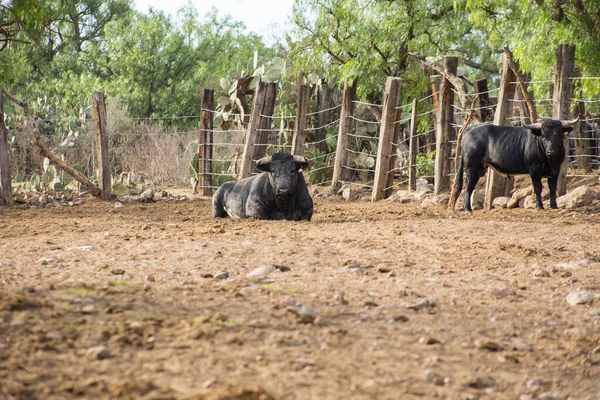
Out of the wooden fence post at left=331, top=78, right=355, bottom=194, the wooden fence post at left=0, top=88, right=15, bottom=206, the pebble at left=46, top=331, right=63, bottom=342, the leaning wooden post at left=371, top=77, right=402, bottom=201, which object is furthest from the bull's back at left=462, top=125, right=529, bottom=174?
the pebble at left=46, top=331, right=63, bottom=342

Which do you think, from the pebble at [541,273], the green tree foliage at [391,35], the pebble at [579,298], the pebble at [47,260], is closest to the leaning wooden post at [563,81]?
the green tree foliage at [391,35]

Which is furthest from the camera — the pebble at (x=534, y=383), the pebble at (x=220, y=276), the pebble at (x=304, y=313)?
the pebble at (x=220, y=276)

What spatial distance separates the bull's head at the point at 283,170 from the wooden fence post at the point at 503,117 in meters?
4.00

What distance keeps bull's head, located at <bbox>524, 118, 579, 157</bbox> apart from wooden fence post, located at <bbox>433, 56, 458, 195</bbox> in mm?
2342

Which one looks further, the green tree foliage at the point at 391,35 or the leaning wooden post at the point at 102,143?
the green tree foliage at the point at 391,35

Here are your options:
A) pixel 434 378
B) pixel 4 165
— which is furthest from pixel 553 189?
pixel 434 378

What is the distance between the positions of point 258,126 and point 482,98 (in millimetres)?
4633

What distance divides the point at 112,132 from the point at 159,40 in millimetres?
13939

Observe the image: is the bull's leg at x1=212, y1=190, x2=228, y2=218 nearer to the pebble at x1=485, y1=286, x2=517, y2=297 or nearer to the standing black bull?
the standing black bull

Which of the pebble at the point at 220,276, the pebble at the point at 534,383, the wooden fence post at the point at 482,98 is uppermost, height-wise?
the wooden fence post at the point at 482,98

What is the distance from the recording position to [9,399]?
2.90m

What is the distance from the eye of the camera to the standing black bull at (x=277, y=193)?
10016 mm

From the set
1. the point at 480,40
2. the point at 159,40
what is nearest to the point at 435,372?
the point at 480,40

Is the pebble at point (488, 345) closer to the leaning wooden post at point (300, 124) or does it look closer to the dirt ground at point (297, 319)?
the dirt ground at point (297, 319)
